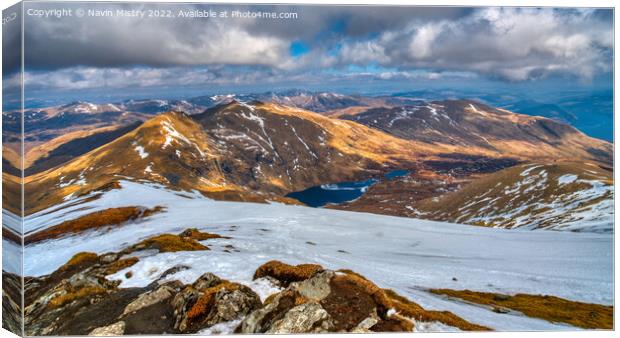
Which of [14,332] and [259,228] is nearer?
[14,332]

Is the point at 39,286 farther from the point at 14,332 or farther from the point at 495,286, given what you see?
the point at 495,286

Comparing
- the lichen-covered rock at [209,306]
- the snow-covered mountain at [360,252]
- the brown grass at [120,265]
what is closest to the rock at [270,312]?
the lichen-covered rock at [209,306]

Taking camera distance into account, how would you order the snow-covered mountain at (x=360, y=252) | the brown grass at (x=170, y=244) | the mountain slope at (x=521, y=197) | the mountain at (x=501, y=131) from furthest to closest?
the mountain slope at (x=521, y=197) → the mountain at (x=501, y=131) → the brown grass at (x=170, y=244) → the snow-covered mountain at (x=360, y=252)

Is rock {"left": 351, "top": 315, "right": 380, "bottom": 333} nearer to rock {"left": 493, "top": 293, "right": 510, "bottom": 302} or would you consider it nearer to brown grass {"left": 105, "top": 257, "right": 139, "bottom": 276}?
rock {"left": 493, "top": 293, "right": 510, "bottom": 302}

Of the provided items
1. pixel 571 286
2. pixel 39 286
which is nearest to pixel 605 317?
pixel 571 286

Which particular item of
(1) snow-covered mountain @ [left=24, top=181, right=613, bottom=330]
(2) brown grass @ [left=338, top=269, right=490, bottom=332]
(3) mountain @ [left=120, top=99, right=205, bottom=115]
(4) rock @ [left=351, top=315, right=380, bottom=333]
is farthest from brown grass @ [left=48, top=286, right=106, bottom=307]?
(3) mountain @ [left=120, top=99, right=205, bottom=115]

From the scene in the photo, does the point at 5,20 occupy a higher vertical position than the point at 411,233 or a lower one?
higher

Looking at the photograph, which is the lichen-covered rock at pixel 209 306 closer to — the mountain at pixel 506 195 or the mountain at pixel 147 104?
the mountain at pixel 147 104

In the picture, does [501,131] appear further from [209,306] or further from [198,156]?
[209,306]
